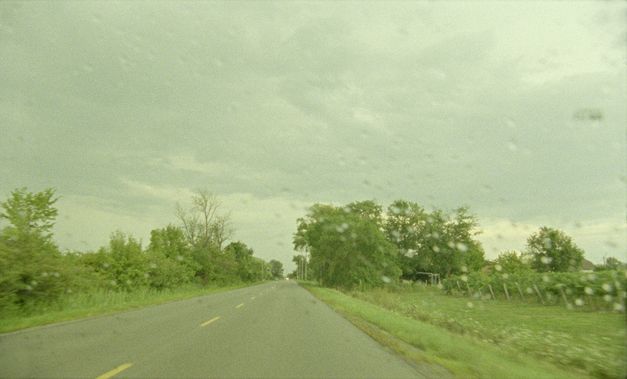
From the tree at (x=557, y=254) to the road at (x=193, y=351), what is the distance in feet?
247

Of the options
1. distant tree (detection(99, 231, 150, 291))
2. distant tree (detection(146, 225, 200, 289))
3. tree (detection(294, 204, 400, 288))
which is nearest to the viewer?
distant tree (detection(99, 231, 150, 291))

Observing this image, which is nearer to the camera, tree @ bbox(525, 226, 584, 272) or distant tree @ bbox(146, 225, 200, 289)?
distant tree @ bbox(146, 225, 200, 289)

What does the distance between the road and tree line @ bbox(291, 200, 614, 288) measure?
1576 inches

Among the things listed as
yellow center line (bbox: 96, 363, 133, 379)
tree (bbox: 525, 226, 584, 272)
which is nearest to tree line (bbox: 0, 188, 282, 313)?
yellow center line (bbox: 96, 363, 133, 379)

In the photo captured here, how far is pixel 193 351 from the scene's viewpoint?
8156 mm

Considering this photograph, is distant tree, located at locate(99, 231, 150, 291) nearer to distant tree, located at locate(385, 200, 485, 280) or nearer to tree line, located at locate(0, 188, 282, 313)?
tree line, located at locate(0, 188, 282, 313)

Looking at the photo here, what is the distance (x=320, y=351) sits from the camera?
857 centimetres

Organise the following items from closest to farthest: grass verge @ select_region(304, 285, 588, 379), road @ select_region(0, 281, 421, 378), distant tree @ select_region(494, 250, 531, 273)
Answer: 1. road @ select_region(0, 281, 421, 378)
2. grass verge @ select_region(304, 285, 588, 379)
3. distant tree @ select_region(494, 250, 531, 273)

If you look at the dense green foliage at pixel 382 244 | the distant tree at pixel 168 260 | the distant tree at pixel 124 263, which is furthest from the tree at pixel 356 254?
the distant tree at pixel 124 263

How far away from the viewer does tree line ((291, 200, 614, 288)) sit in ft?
171

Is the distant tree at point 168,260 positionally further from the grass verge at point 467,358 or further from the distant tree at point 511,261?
the distant tree at point 511,261

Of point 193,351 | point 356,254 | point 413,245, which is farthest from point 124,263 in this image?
point 413,245

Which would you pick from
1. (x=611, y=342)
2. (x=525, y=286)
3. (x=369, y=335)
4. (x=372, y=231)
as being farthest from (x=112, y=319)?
(x=372, y=231)

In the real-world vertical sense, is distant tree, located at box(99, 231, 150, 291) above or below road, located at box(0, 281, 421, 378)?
above
